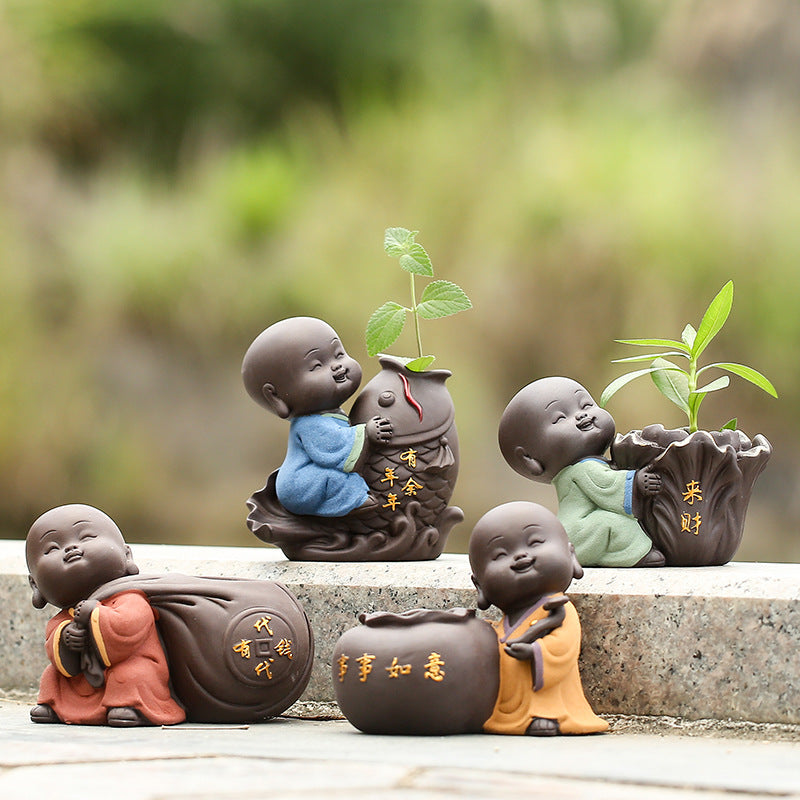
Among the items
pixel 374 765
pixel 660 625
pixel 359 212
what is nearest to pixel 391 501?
pixel 660 625

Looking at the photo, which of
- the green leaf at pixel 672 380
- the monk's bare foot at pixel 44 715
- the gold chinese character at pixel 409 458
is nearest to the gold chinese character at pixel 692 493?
the green leaf at pixel 672 380

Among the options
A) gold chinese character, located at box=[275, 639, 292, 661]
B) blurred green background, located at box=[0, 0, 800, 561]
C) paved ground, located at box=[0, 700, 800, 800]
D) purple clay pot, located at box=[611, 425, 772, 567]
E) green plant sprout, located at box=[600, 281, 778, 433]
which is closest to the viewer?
paved ground, located at box=[0, 700, 800, 800]

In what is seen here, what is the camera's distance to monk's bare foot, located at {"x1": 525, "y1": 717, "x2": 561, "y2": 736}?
9.78 feet

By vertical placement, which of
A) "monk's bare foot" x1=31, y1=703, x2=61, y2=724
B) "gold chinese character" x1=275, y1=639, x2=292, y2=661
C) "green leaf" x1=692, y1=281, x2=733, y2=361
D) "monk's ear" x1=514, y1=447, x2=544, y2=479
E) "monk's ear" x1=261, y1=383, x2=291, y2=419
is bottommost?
"monk's bare foot" x1=31, y1=703, x2=61, y2=724

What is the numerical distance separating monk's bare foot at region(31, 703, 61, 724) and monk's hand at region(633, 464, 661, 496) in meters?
1.73

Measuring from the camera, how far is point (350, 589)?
3535mm

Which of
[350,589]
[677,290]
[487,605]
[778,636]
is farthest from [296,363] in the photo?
[677,290]

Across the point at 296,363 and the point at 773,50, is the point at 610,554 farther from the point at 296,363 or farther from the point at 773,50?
the point at 773,50

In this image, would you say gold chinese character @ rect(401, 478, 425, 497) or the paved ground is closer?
the paved ground

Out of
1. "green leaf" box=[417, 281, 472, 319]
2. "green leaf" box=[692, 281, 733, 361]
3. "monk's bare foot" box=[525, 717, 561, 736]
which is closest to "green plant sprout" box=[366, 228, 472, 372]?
"green leaf" box=[417, 281, 472, 319]

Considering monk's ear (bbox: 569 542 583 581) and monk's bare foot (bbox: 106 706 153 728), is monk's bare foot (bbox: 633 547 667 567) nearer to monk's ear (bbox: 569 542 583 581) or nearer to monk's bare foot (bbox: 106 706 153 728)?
monk's ear (bbox: 569 542 583 581)

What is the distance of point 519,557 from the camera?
3.06 meters

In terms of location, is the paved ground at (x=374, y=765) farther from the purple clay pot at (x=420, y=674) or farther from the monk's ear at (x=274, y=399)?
the monk's ear at (x=274, y=399)

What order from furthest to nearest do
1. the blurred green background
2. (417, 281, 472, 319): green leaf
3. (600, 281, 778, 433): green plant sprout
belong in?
the blurred green background
(417, 281, 472, 319): green leaf
(600, 281, 778, 433): green plant sprout
